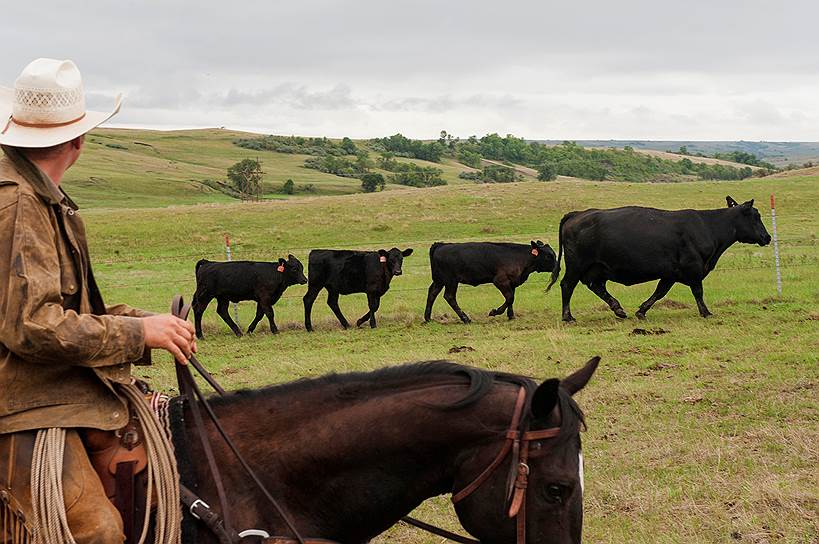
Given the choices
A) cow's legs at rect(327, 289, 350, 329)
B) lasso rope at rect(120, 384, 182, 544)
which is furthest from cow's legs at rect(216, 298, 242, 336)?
lasso rope at rect(120, 384, 182, 544)

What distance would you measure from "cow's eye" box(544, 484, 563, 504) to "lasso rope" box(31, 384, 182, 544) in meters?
1.29

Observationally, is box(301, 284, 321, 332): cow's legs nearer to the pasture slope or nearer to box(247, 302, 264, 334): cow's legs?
the pasture slope

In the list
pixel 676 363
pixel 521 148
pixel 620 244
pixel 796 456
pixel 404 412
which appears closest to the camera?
pixel 404 412

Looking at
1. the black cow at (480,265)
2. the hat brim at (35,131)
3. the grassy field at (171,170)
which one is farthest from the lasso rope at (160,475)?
the grassy field at (171,170)

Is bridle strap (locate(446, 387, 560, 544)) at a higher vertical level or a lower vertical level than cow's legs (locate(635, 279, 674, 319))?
higher

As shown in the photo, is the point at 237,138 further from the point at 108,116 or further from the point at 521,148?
Answer: the point at 108,116

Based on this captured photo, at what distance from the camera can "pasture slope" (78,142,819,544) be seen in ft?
20.9

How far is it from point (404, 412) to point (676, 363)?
8.95m

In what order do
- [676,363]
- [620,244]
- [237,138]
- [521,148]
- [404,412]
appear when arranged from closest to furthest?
[404,412], [676,363], [620,244], [521,148], [237,138]

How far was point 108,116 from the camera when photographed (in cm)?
333

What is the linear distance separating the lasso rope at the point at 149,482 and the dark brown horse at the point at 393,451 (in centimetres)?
14

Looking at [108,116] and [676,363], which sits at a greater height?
[108,116]

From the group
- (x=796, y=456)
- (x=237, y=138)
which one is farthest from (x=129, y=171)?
(x=796, y=456)

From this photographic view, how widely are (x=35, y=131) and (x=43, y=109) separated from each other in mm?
81
